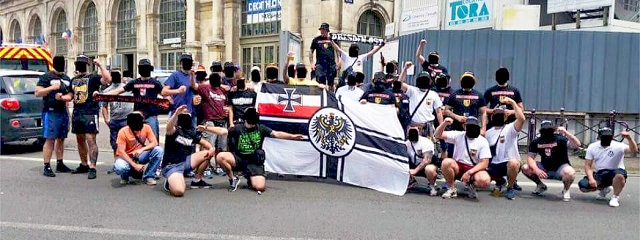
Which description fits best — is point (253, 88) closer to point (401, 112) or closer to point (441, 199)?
point (401, 112)

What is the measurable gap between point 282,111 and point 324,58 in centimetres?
291

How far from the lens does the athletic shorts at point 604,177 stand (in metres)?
6.88

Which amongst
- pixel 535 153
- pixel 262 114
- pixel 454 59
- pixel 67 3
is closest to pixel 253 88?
pixel 262 114

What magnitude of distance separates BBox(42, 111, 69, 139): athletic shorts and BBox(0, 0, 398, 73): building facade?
11691 mm

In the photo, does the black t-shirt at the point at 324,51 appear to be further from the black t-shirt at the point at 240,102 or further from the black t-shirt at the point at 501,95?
the black t-shirt at the point at 501,95

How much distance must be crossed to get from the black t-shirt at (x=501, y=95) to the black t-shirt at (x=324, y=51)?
3.59m

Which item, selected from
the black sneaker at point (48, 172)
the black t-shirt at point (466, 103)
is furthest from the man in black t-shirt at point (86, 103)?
the black t-shirt at point (466, 103)

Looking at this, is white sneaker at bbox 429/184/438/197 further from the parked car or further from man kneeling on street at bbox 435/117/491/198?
the parked car

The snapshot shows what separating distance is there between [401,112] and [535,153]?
2.01 meters

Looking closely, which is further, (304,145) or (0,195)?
(304,145)

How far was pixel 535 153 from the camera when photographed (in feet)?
23.8

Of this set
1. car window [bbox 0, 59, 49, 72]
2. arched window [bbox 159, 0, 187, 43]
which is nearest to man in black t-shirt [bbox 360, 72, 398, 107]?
car window [bbox 0, 59, 49, 72]

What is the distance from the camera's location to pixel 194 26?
29.1m

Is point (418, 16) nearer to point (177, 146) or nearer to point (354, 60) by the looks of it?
point (354, 60)
